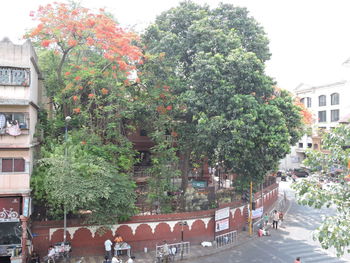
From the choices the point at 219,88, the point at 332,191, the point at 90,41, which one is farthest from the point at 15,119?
the point at 332,191

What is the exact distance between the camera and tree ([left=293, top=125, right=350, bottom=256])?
8.11m

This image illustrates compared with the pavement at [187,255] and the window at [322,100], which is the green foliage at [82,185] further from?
the window at [322,100]

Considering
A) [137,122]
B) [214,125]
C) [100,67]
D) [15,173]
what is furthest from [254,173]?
[15,173]

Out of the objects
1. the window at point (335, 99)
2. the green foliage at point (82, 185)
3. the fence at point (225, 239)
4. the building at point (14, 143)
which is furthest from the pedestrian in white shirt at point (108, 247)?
the window at point (335, 99)

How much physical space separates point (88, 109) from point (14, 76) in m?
4.99

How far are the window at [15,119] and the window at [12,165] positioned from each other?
1.75 metres

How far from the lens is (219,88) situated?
19.3 meters

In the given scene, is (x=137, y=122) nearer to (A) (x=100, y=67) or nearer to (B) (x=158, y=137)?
(B) (x=158, y=137)

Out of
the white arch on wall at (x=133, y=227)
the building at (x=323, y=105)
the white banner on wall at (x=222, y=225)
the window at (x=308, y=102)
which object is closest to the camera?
the white arch on wall at (x=133, y=227)

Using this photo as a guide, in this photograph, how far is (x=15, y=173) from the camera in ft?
54.6

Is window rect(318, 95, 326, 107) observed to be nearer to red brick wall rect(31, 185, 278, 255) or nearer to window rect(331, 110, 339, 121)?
window rect(331, 110, 339, 121)

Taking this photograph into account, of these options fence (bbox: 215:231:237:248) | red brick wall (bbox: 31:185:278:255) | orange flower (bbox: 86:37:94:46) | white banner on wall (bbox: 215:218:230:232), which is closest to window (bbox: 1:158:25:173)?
red brick wall (bbox: 31:185:278:255)

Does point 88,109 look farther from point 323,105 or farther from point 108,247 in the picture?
point 323,105

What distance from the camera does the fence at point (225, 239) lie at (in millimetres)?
20750
